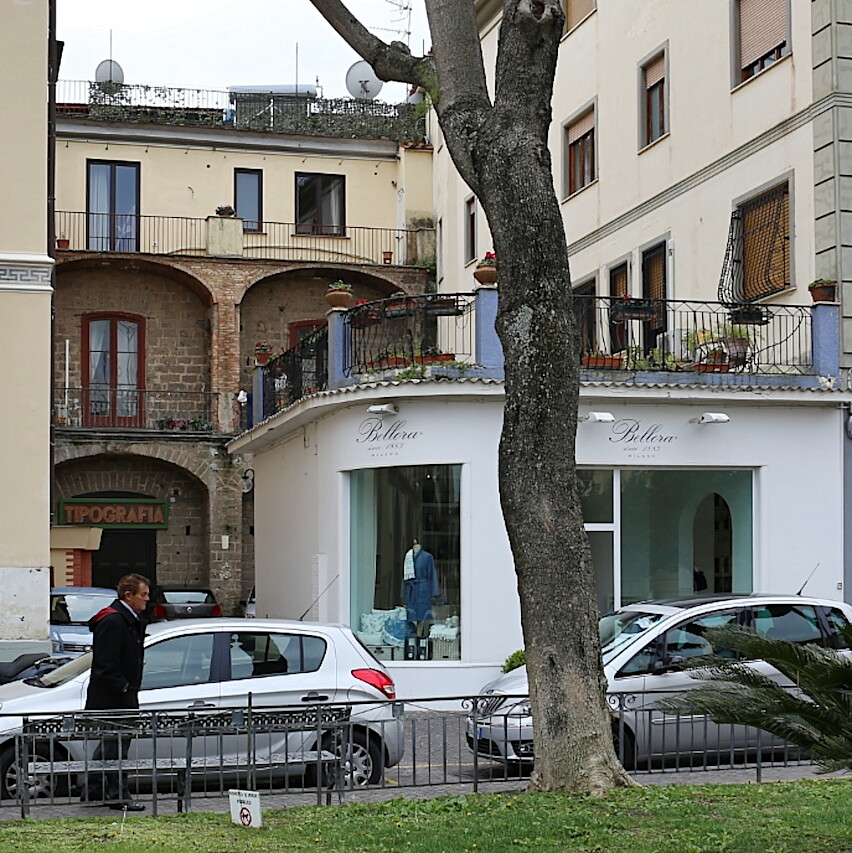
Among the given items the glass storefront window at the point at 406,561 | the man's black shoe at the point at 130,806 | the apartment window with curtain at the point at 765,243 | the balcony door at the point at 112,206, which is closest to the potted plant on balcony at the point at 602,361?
the glass storefront window at the point at 406,561

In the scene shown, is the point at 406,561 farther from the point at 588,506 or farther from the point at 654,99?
the point at 654,99

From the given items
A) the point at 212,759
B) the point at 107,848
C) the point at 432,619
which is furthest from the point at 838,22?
the point at 107,848

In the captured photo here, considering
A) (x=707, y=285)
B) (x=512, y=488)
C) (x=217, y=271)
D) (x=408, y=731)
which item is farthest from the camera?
(x=217, y=271)

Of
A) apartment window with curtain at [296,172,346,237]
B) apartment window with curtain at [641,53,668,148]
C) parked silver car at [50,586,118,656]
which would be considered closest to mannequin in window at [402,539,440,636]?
parked silver car at [50,586,118,656]

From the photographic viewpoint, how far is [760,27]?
23.0m

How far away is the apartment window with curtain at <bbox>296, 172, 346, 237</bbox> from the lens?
4269 centimetres

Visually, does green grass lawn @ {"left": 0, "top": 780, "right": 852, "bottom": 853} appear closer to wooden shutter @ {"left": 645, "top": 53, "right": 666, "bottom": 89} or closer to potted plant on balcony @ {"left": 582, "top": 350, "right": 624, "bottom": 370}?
potted plant on balcony @ {"left": 582, "top": 350, "right": 624, "bottom": 370}

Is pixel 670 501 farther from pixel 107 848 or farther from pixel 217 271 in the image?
pixel 217 271

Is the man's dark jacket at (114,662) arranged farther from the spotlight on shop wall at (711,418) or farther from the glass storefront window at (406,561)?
the spotlight on shop wall at (711,418)

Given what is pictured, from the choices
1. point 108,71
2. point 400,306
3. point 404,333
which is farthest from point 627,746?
point 108,71

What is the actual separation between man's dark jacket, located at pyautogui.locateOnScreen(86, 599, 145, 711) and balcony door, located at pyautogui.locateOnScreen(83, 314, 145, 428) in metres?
29.5

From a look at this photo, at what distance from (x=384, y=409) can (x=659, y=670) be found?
6.50 meters

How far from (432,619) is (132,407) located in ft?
73.7

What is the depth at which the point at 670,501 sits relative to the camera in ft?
69.0
